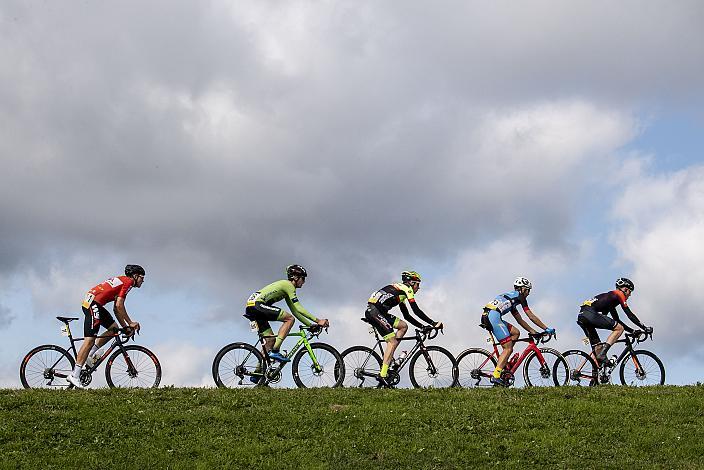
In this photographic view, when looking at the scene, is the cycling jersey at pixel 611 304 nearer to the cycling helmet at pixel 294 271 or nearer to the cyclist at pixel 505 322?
the cyclist at pixel 505 322

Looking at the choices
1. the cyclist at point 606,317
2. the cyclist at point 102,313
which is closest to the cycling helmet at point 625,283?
the cyclist at point 606,317

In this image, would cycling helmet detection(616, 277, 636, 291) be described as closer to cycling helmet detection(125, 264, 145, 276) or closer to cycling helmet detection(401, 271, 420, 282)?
cycling helmet detection(401, 271, 420, 282)

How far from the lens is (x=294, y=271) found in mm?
24656

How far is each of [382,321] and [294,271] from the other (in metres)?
2.71

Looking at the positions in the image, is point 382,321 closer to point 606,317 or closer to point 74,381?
point 606,317

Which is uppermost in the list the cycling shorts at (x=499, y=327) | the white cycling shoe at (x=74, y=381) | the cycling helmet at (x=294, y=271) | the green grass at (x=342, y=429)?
the cycling helmet at (x=294, y=271)

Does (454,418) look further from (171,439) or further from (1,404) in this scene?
(1,404)

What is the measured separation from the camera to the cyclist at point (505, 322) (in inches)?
1009

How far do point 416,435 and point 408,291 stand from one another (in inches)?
238

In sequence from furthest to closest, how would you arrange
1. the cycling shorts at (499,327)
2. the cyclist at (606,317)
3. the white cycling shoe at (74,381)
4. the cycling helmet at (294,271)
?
the cyclist at (606,317), the cycling shorts at (499,327), the cycling helmet at (294,271), the white cycling shoe at (74,381)

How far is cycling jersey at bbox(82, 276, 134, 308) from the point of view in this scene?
78.8ft

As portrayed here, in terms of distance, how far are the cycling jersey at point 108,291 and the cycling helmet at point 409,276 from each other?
23.7 ft

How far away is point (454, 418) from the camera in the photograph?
20.9 metres

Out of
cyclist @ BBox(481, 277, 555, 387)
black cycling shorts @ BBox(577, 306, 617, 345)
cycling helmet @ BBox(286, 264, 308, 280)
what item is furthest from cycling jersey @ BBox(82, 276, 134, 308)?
black cycling shorts @ BBox(577, 306, 617, 345)
